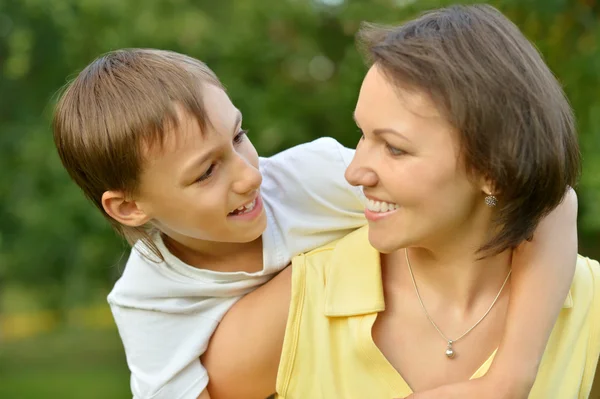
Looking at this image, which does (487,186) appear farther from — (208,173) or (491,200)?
(208,173)

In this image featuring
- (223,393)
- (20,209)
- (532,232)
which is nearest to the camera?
(532,232)

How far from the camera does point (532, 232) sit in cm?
202

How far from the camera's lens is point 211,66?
654cm

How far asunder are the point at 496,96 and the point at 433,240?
1.29 ft

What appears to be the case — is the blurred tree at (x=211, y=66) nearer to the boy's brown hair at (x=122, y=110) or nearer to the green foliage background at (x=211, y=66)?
the green foliage background at (x=211, y=66)

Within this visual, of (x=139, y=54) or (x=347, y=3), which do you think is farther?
(x=347, y=3)

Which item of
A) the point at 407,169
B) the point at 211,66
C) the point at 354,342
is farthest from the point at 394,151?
the point at 211,66

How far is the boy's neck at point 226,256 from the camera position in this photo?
7.65 feet

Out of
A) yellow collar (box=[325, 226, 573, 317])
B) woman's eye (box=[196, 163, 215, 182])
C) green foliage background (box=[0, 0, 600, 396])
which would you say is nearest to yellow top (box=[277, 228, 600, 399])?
yellow collar (box=[325, 226, 573, 317])

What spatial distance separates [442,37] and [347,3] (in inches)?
158

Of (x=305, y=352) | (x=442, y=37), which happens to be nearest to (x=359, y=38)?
(x=442, y=37)

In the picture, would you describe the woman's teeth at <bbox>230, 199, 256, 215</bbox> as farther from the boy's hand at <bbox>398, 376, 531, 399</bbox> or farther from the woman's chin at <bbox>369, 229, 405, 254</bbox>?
the boy's hand at <bbox>398, 376, 531, 399</bbox>

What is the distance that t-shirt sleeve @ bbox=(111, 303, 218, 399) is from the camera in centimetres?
221

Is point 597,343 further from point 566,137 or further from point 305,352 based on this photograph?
point 305,352
